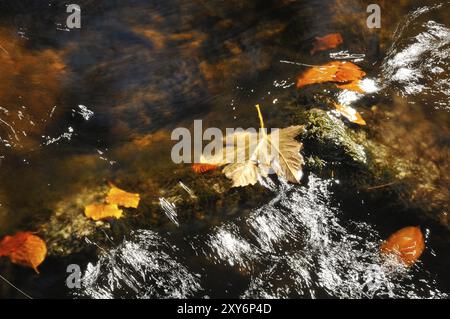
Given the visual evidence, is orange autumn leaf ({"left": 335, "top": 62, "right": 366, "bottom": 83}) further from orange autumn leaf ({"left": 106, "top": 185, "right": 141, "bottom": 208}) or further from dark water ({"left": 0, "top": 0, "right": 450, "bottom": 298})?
orange autumn leaf ({"left": 106, "top": 185, "right": 141, "bottom": 208})

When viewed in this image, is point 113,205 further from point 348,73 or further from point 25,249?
point 348,73

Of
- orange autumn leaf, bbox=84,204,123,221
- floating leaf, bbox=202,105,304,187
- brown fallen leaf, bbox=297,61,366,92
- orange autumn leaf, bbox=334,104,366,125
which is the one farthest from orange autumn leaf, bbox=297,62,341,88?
orange autumn leaf, bbox=84,204,123,221

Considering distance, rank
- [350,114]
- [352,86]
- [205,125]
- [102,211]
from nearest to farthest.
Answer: [102,211] < [350,114] < [205,125] < [352,86]

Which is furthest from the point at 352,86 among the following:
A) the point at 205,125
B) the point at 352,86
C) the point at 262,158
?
the point at 205,125

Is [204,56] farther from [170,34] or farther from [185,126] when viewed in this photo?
[185,126]

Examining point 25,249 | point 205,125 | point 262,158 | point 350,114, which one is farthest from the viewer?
point 205,125

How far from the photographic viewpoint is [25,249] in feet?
8.37

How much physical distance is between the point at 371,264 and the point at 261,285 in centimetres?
68

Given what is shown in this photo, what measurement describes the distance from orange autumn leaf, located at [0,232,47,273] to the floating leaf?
1218 millimetres

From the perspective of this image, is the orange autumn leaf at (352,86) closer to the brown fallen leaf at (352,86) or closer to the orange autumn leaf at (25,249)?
the brown fallen leaf at (352,86)

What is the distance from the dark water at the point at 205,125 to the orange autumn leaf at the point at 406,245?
49 mm

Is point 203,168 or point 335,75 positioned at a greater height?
point 335,75

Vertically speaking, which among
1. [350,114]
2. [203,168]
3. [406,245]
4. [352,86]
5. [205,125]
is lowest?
[406,245]

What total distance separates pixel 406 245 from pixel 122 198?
1881 millimetres
